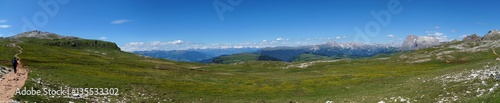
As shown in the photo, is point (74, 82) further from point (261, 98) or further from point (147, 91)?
point (261, 98)

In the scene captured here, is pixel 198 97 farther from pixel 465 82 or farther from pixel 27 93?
pixel 465 82

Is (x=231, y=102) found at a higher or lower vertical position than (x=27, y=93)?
lower

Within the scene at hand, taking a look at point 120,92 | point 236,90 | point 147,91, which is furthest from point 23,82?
point 236,90

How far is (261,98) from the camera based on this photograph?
47062 millimetres

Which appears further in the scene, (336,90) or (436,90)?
(336,90)

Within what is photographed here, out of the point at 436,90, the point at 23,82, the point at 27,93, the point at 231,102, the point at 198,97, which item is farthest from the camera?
the point at 198,97

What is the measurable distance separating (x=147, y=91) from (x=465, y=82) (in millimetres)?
39493

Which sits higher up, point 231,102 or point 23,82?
point 23,82

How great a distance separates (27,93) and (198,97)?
20033mm

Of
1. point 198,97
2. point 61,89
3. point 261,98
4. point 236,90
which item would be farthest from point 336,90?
point 61,89

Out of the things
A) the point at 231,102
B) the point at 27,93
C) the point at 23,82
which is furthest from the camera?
the point at 231,102

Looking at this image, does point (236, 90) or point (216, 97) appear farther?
point (236, 90)

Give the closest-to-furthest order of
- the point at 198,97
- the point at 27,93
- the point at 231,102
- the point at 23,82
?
the point at 27,93 < the point at 23,82 < the point at 231,102 < the point at 198,97

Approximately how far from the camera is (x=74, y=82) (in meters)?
47.5
